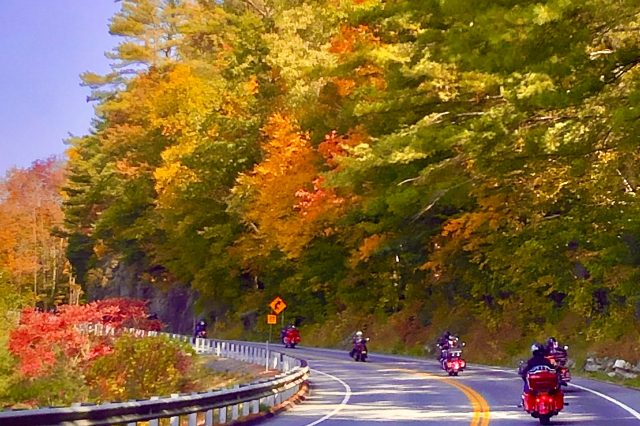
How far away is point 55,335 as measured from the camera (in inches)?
1783

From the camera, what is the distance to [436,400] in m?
24.4

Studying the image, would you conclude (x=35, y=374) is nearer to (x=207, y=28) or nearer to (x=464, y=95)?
(x=464, y=95)

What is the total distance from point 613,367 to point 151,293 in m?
59.5

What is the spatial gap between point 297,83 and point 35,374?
61.0ft

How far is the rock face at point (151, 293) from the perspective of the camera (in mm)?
81938

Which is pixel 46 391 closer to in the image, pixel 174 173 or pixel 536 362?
pixel 536 362

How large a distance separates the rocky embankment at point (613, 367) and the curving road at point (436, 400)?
1.84 meters

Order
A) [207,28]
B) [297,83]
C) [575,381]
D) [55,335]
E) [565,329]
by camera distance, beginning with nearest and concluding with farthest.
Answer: [575,381], [565,329], [55,335], [297,83], [207,28]

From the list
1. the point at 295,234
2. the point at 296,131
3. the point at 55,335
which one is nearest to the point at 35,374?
the point at 55,335

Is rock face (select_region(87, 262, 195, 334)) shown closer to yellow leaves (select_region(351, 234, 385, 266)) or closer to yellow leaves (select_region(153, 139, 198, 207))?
yellow leaves (select_region(153, 139, 198, 207))

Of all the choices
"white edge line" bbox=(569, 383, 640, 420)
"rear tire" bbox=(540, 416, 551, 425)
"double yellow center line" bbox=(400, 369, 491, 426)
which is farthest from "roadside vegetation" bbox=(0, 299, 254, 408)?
"rear tire" bbox=(540, 416, 551, 425)

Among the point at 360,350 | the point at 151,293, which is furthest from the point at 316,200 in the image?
the point at 151,293

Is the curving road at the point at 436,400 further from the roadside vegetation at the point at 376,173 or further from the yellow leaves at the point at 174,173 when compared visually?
the yellow leaves at the point at 174,173

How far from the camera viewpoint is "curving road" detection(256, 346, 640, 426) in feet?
64.6
